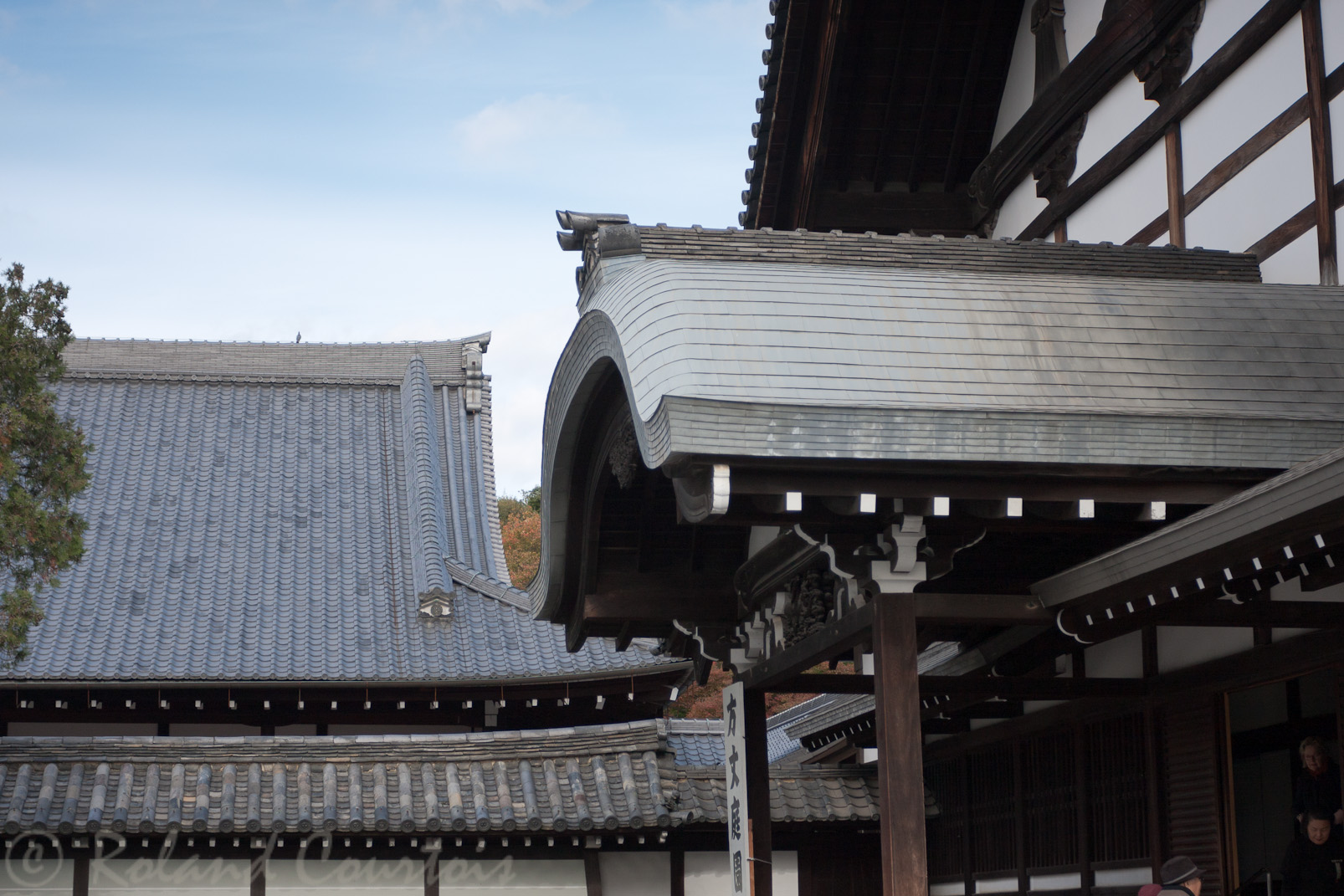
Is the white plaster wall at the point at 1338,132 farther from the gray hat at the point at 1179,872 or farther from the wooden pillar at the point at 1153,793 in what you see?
the gray hat at the point at 1179,872

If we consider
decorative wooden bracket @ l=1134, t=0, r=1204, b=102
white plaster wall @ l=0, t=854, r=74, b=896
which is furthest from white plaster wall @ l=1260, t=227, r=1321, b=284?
white plaster wall @ l=0, t=854, r=74, b=896

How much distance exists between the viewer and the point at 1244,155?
307 inches

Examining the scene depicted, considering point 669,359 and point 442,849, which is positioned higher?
point 669,359

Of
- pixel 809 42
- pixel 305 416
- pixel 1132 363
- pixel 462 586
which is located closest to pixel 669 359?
pixel 1132 363

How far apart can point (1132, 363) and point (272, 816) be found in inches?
311

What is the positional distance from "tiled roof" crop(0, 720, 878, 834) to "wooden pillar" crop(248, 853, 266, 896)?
556 mm

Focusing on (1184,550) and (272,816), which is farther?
(272,816)

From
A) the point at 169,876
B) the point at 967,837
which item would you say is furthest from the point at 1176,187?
the point at 169,876

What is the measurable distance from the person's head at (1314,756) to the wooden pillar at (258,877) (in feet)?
26.9

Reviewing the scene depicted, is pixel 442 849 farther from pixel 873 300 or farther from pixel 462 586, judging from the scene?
pixel 873 300

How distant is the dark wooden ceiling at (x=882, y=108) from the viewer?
1060cm

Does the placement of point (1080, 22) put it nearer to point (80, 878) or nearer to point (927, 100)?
point (927, 100)

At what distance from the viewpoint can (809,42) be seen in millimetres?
10984

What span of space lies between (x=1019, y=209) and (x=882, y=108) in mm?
1438
